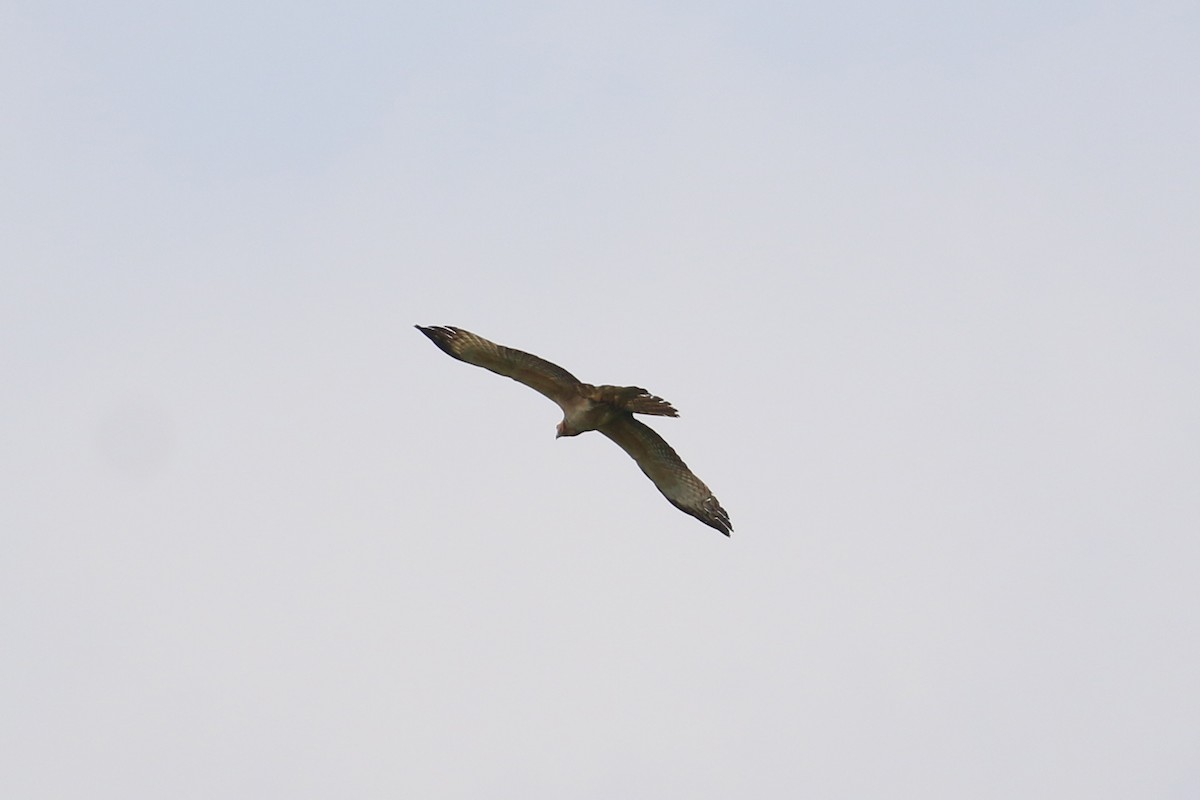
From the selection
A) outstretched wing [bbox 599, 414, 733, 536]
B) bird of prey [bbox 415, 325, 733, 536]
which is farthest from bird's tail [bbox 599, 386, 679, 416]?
outstretched wing [bbox 599, 414, 733, 536]

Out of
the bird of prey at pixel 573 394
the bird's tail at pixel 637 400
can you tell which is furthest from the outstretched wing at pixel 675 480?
the bird's tail at pixel 637 400

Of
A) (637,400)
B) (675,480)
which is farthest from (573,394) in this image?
(675,480)

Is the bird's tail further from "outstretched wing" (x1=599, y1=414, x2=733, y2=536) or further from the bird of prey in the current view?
"outstretched wing" (x1=599, y1=414, x2=733, y2=536)

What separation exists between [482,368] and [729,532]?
197 inches

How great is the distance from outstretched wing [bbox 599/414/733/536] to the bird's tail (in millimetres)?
1766

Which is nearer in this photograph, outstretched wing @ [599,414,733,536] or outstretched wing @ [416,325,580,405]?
outstretched wing @ [416,325,580,405]

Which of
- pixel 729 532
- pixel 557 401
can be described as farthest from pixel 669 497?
pixel 557 401

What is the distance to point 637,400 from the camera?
25.3 meters

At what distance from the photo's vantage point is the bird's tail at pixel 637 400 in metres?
25.1

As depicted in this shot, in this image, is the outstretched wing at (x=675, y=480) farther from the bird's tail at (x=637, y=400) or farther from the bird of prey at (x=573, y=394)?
the bird's tail at (x=637, y=400)

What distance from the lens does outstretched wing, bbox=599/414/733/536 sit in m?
27.3

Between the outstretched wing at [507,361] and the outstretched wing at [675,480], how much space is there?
1.90m

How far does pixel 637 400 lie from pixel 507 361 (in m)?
1.96

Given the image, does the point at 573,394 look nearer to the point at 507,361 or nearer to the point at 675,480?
the point at 507,361
